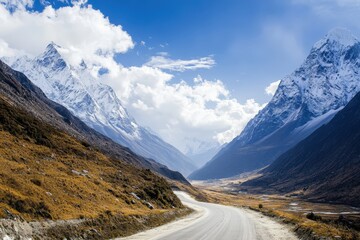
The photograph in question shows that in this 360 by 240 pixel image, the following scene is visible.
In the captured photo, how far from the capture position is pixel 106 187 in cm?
5603

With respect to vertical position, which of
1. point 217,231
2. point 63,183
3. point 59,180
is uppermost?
point 59,180

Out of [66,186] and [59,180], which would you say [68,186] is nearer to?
[66,186]

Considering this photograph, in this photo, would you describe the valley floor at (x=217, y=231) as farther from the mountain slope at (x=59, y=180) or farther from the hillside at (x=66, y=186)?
the mountain slope at (x=59, y=180)

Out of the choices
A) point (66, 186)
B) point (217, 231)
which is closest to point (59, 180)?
point (66, 186)

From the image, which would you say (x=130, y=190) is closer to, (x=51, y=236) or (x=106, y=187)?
(x=106, y=187)

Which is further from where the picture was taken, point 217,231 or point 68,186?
point 68,186

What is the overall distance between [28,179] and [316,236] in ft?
89.9

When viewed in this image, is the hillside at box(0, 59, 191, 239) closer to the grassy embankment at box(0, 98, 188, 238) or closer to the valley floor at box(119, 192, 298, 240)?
the grassy embankment at box(0, 98, 188, 238)

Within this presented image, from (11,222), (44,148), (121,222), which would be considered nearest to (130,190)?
(44,148)

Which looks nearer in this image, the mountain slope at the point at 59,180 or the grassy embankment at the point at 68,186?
the grassy embankment at the point at 68,186

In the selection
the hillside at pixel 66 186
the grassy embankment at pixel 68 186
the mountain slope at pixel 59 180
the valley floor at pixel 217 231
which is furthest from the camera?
the valley floor at pixel 217 231

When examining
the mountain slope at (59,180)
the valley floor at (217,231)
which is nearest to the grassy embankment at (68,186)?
the mountain slope at (59,180)

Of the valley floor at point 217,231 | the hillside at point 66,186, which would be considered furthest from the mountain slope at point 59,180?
the valley floor at point 217,231

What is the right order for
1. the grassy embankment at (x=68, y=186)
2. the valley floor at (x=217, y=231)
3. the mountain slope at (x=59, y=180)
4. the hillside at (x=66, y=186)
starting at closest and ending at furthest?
the hillside at (x=66, y=186)
the grassy embankment at (x=68, y=186)
the mountain slope at (x=59, y=180)
the valley floor at (x=217, y=231)
